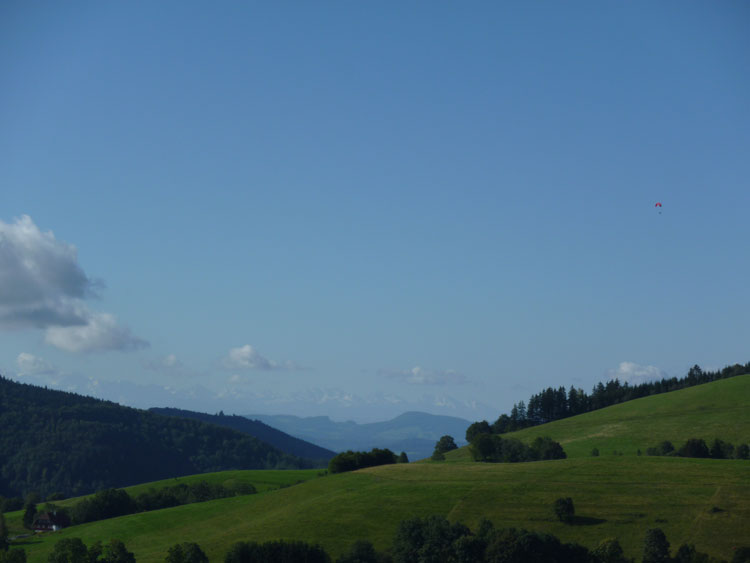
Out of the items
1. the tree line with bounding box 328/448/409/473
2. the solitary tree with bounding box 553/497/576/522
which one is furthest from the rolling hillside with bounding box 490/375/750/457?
the solitary tree with bounding box 553/497/576/522

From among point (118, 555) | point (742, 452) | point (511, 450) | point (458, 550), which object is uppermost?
point (511, 450)

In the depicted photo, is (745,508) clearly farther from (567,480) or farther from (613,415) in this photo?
(613,415)

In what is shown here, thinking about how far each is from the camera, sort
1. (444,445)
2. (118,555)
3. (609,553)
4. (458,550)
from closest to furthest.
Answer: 1. (609,553)
2. (458,550)
3. (118,555)
4. (444,445)

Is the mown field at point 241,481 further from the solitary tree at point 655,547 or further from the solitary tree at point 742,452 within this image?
the solitary tree at point 655,547

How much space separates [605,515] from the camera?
88562mm

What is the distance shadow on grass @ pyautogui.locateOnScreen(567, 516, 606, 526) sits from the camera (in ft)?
284

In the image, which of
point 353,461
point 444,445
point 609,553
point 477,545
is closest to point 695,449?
point 609,553

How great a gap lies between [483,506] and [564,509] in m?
11.3

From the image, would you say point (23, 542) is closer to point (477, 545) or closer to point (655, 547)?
point (477, 545)

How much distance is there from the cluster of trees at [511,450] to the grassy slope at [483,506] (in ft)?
54.2

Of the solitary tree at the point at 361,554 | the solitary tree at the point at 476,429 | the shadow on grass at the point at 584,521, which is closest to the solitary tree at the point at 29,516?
the solitary tree at the point at 361,554

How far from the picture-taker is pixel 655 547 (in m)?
75.7

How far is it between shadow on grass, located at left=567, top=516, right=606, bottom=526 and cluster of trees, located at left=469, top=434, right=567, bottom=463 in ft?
181

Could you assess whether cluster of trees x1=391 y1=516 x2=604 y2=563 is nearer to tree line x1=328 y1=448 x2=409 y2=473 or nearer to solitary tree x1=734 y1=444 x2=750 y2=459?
tree line x1=328 y1=448 x2=409 y2=473
